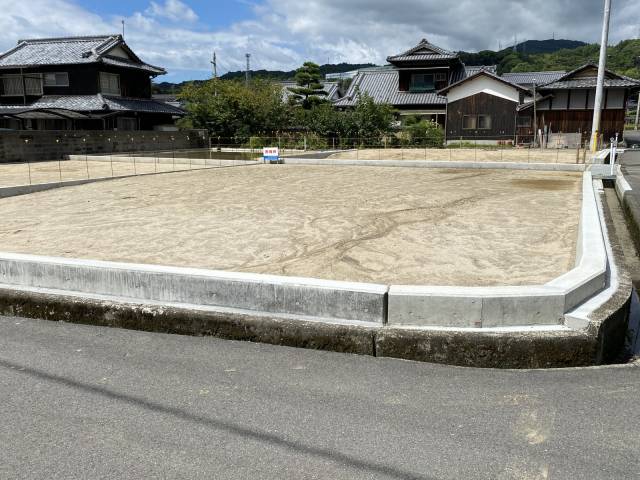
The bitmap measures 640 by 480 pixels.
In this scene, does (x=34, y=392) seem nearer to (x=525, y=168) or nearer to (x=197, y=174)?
(x=197, y=174)

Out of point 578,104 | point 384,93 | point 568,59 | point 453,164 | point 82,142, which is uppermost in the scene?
point 568,59

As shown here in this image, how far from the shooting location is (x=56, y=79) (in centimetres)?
3566

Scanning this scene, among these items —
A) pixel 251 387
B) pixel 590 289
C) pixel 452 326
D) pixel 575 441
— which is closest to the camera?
pixel 575 441

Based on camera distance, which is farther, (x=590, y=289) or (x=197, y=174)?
(x=197, y=174)

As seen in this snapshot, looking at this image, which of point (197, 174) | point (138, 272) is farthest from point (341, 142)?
point (138, 272)

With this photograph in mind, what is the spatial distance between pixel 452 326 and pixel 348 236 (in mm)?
4169

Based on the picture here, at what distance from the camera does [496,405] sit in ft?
10.5

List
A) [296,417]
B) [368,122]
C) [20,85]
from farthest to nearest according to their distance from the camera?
[20,85] → [368,122] → [296,417]

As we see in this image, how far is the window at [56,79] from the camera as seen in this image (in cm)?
3534

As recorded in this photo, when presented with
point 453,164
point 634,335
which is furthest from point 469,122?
point 634,335

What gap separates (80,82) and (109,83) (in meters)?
1.88

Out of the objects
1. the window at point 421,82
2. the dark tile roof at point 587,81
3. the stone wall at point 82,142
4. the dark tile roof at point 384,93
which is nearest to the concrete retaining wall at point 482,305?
the stone wall at point 82,142

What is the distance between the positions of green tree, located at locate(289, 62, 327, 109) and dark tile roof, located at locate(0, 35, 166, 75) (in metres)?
11.3

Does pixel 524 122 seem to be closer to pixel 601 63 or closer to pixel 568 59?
pixel 601 63
